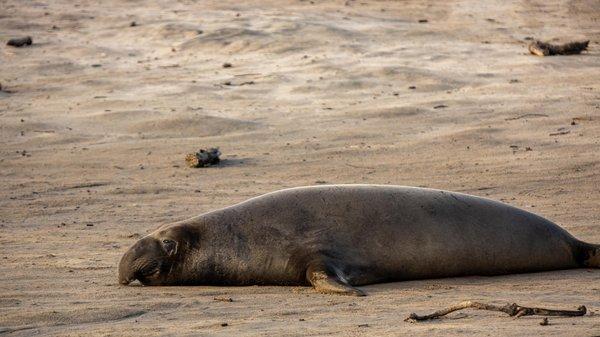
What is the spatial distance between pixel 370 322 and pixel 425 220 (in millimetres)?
1468

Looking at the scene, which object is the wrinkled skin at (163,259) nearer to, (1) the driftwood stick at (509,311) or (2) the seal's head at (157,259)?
(2) the seal's head at (157,259)

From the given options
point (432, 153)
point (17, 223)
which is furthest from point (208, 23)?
point (17, 223)

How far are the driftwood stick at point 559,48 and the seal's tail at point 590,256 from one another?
8.81 m

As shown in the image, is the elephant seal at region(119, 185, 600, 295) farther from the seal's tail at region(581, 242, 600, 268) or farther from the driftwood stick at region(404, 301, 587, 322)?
the driftwood stick at region(404, 301, 587, 322)

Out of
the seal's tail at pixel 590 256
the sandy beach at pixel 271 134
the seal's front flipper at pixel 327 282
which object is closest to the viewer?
the sandy beach at pixel 271 134

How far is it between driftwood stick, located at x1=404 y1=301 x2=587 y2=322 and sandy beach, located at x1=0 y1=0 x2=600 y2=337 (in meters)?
0.04

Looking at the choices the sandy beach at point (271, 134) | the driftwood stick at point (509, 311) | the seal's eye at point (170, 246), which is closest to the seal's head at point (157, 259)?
the seal's eye at point (170, 246)

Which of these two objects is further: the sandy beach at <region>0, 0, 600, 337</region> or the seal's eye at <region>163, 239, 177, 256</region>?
the seal's eye at <region>163, 239, 177, 256</region>

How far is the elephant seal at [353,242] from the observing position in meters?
6.00

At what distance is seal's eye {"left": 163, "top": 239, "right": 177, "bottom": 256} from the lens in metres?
6.18

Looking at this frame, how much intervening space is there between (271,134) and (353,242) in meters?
5.13

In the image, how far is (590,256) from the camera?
6.26 metres

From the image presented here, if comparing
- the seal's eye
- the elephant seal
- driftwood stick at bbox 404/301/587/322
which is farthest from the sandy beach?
the seal's eye

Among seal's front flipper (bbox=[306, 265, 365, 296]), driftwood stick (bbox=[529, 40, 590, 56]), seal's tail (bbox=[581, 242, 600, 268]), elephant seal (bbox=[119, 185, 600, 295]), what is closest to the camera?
seal's front flipper (bbox=[306, 265, 365, 296])
